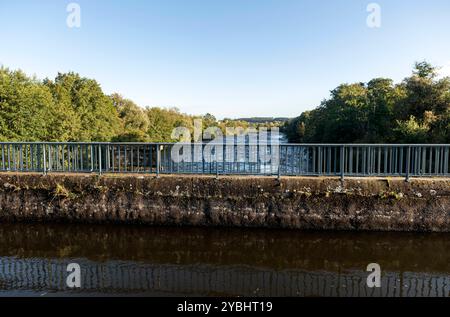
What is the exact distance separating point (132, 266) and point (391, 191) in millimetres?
6230

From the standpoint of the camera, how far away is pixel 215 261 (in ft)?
21.7

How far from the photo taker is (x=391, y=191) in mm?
8375

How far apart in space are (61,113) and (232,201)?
19.8 m

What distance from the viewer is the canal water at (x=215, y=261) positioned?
5.50 metres

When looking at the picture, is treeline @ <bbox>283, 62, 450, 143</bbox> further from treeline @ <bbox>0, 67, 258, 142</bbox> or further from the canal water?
treeline @ <bbox>0, 67, 258, 142</bbox>

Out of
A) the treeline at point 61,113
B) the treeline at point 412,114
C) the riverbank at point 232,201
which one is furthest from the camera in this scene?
the treeline at point 61,113

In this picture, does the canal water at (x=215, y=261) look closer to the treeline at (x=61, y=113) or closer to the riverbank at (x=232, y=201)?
the riverbank at (x=232, y=201)

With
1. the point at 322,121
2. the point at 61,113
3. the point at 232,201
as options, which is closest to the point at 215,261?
the point at 232,201

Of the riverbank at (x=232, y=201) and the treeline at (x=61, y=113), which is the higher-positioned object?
the treeline at (x=61, y=113)

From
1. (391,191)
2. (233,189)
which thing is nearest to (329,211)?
(391,191)

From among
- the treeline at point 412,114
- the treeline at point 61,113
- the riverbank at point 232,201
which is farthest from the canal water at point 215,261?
the treeline at point 61,113

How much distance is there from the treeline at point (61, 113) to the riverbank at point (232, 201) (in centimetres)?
972

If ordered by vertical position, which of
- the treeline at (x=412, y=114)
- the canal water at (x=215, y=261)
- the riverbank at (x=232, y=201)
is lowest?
the canal water at (x=215, y=261)
